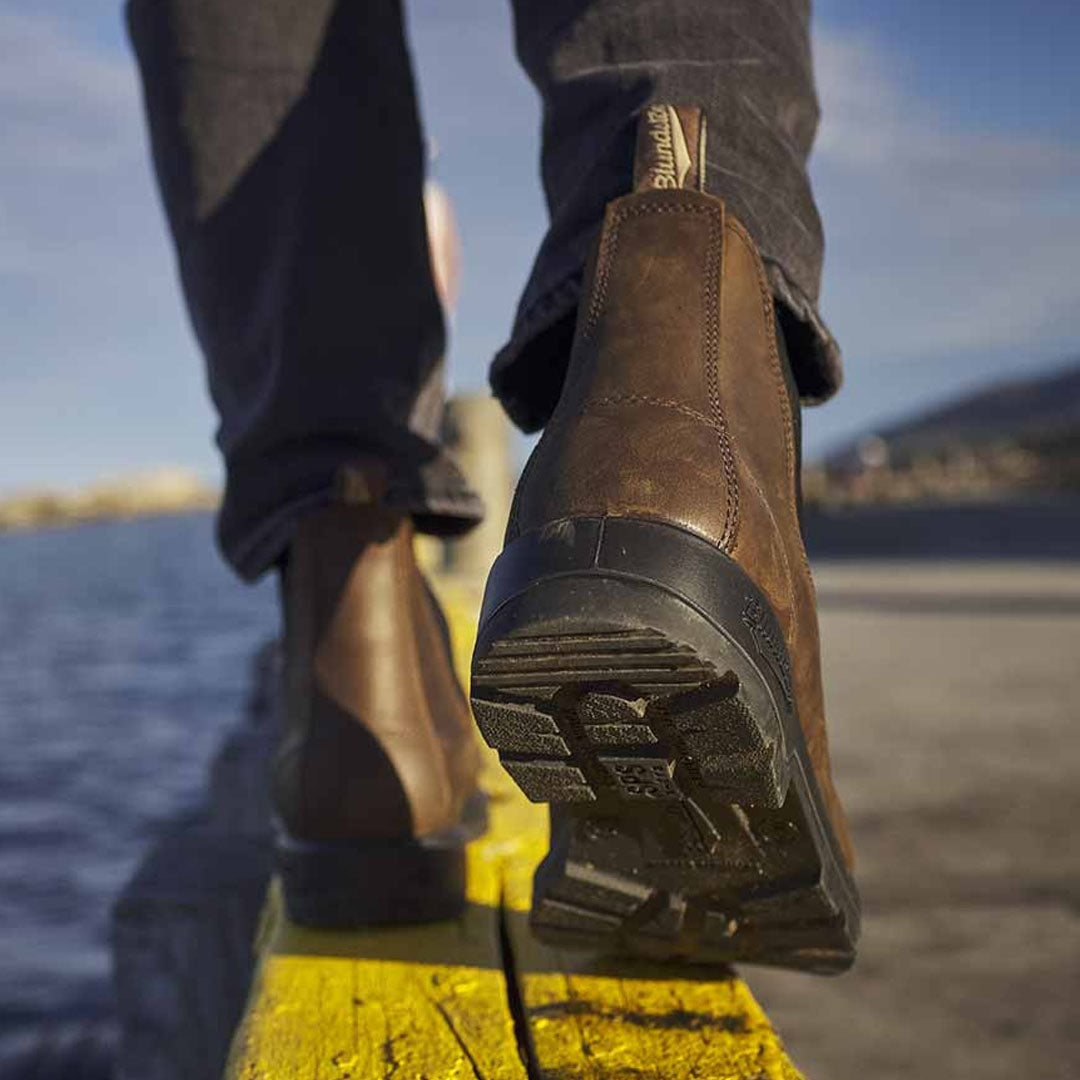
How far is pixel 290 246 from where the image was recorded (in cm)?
153

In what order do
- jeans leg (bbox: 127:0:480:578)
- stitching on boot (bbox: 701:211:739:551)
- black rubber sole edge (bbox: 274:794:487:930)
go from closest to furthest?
1. stitching on boot (bbox: 701:211:739:551)
2. black rubber sole edge (bbox: 274:794:487:930)
3. jeans leg (bbox: 127:0:480:578)

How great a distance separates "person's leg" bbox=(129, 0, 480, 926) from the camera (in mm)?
1414

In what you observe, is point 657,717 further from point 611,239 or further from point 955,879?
point 955,879

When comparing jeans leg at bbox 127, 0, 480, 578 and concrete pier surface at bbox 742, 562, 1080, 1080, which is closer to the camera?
jeans leg at bbox 127, 0, 480, 578

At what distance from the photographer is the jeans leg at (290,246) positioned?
1.51 metres

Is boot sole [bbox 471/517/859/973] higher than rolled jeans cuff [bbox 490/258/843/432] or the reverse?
the reverse

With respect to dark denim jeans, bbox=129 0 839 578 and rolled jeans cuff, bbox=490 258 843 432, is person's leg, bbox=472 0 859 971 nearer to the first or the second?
rolled jeans cuff, bbox=490 258 843 432

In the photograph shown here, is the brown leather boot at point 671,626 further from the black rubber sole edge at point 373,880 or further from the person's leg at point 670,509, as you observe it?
the black rubber sole edge at point 373,880

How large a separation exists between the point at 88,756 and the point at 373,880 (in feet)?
25.8

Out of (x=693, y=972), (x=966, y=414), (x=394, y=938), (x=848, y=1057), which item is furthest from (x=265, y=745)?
(x=966, y=414)

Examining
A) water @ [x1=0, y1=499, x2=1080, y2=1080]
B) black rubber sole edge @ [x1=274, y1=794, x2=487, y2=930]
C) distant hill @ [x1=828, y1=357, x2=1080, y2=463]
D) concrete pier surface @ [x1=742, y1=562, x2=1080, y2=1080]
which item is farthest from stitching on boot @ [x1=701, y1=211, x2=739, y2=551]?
distant hill @ [x1=828, y1=357, x2=1080, y2=463]

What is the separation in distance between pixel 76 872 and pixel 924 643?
3976 millimetres

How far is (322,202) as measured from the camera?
5.06ft

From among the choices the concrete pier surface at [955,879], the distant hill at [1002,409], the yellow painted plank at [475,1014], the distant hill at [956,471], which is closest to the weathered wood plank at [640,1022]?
the yellow painted plank at [475,1014]
